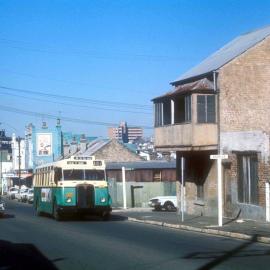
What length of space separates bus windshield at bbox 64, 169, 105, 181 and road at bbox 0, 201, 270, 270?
6929mm

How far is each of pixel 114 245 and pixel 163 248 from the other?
5.27ft

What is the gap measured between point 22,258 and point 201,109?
16109 millimetres

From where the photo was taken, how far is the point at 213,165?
28.8 meters

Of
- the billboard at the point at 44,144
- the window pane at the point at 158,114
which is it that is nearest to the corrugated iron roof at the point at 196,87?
the window pane at the point at 158,114

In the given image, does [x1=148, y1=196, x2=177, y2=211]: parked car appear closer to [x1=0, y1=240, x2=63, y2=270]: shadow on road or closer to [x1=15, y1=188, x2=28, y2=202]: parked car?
[x1=0, y1=240, x2=63, y2=270]: shadow on road

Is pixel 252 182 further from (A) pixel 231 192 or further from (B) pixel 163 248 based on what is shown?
(B) pixel 163 248

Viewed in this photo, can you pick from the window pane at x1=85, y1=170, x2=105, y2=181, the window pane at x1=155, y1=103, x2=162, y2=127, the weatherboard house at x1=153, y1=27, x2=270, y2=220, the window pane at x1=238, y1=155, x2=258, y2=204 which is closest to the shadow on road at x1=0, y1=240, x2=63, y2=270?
the window pane at x1=238, y1=155, x2=258, y2=204

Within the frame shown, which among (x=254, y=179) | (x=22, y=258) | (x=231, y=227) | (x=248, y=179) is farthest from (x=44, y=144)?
(x=22, y=258)

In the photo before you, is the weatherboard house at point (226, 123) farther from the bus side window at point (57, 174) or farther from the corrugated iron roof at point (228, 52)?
the bus side window at point (57, 174)

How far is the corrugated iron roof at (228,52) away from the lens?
29.6 m

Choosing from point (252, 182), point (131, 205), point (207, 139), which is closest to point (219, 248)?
point (252, 182)

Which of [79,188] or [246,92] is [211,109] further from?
[79,188]

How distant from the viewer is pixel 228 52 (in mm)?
32281

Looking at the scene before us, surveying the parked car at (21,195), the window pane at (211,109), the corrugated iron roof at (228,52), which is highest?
the corrugated iron roof at (228,52)
